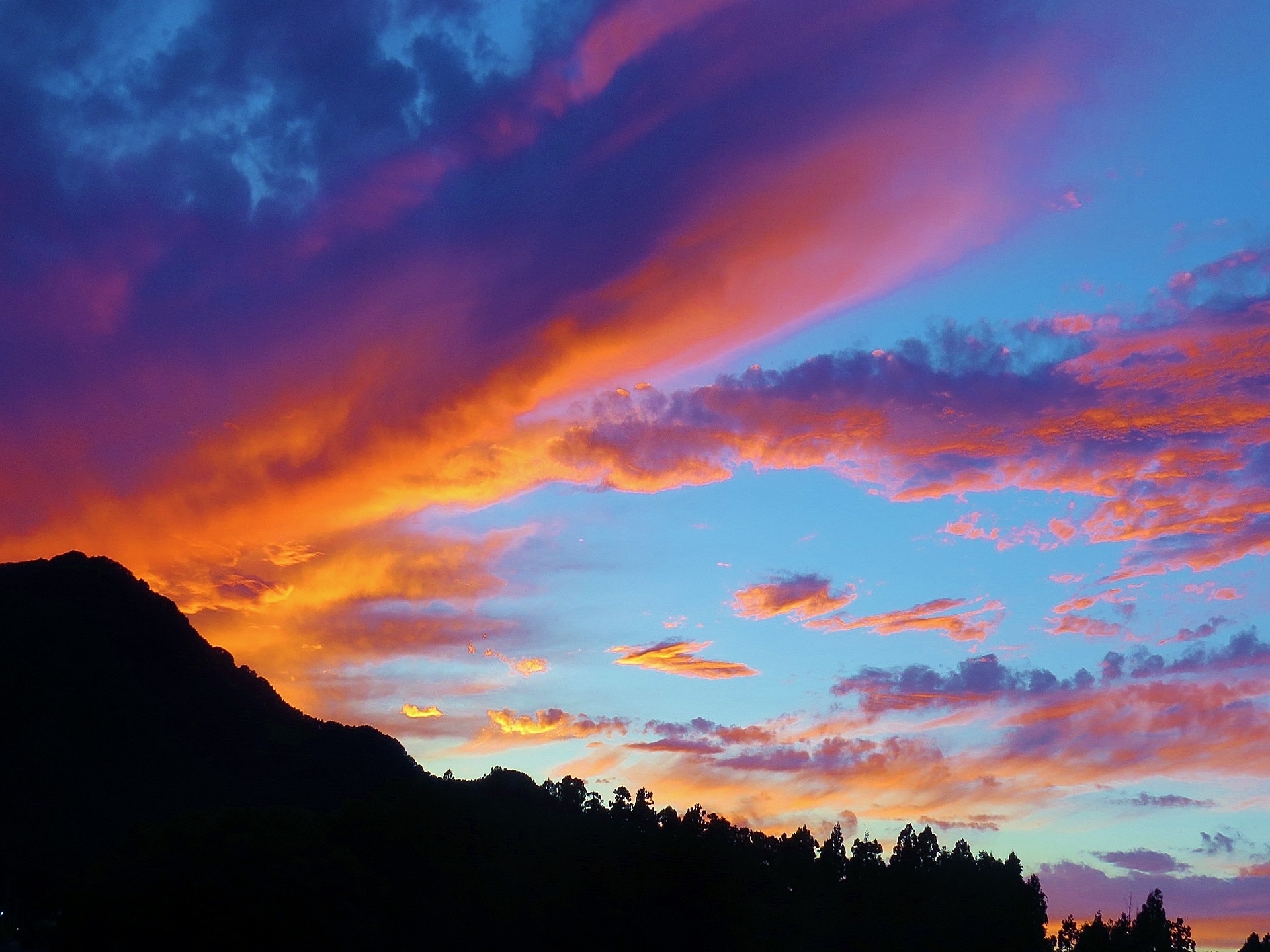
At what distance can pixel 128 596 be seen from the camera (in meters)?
133

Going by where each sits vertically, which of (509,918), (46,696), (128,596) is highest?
(128,596)

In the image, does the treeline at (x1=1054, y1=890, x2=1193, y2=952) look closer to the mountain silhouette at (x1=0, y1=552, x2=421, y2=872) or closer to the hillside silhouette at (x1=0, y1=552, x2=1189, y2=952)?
the hillside silhouette at (x1=0, y1=552, x2=1189, y2=952)

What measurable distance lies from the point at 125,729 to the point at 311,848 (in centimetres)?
7140

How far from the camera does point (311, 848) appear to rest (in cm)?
5512

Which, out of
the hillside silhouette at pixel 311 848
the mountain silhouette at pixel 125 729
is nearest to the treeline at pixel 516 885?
the hillside silhouette at pixel 311 848

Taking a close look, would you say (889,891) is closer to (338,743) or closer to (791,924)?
(791,924)

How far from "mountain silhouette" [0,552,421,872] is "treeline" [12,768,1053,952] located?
23.5 m

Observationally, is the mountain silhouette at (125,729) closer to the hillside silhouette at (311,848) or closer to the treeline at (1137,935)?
the hillside silhouette at (311,848)

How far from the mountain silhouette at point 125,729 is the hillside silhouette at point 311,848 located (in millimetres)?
282

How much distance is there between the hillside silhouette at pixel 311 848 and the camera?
165ft

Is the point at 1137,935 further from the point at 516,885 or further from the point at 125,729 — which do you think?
the point at 125,729

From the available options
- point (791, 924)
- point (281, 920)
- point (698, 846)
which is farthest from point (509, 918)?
point (281, 920)

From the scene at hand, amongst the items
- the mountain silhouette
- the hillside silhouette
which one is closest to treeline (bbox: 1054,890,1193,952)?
the hillside silhouette

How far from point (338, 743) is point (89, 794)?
117 ft
